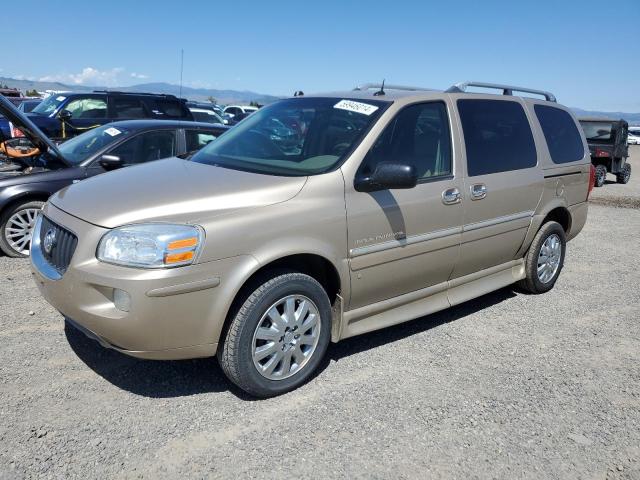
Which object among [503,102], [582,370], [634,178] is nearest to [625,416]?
[582,370]

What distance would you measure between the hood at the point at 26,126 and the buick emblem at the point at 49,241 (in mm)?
2544

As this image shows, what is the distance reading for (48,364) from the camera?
3590 mm

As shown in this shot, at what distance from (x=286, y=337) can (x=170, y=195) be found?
107 centimetres

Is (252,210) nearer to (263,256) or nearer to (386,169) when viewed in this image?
(263,256)

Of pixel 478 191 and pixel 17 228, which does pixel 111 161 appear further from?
pixel 478 191

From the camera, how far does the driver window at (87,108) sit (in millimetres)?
11803

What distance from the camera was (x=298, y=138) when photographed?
3.95 m

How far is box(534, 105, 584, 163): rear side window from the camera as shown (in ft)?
17.0

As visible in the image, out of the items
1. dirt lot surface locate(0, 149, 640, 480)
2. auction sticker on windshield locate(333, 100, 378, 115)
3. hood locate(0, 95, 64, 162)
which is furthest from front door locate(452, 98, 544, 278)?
hood locate(0, 95, 64, 162)

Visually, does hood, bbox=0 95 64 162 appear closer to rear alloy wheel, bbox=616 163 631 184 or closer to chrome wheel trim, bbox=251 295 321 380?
chrome wheel trim, bbox=251 295 321 380

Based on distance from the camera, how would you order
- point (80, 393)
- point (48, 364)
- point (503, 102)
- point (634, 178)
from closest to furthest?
1. point (80, 393)
2. point (48, 364)
3. point (503, 102)
4. point (634, 178)

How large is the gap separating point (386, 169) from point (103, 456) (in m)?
2.21

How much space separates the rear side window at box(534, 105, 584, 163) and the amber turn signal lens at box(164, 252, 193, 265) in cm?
371

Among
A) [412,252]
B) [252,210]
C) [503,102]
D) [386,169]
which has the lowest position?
[412,252]
